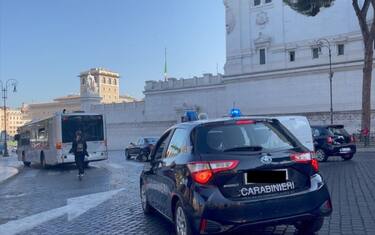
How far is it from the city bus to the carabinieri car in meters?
16.0

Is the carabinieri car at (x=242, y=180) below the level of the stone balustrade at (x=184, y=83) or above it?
below

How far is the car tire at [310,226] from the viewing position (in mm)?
5945

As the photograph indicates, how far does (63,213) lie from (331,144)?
44.0 feet

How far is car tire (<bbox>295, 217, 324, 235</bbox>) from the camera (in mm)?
5945

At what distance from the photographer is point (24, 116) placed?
139 m

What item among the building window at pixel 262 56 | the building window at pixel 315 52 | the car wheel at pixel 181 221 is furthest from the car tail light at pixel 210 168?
the building window at pixel 262 56

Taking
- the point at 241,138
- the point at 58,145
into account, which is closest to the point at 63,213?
the point at 241,138

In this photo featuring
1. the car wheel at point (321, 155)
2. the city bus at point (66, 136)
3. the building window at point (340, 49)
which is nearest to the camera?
the car wheel at point (321, 155)

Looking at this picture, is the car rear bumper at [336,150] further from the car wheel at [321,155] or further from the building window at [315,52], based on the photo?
the building window at [315,52]

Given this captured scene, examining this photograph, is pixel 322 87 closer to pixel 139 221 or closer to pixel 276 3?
pixel 276 3

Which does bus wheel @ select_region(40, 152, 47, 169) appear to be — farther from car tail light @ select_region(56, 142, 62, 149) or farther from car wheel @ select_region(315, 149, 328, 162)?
car wheel @ select_region(315, 149, 328, 162)

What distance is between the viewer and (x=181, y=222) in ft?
19.1

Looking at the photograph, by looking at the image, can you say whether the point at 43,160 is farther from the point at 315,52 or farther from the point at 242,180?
the point at 315,52

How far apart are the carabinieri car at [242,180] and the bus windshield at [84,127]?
16.1m
